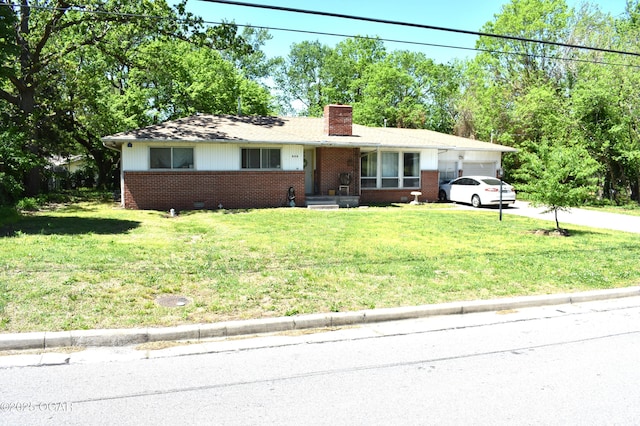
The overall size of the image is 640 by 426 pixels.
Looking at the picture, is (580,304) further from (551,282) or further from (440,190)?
(440,190)

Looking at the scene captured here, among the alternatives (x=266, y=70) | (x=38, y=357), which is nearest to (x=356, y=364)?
(x=38, y=357)

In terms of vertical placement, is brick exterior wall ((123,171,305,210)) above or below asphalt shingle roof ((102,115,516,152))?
below

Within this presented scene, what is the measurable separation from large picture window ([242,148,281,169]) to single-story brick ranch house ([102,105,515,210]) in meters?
0.04

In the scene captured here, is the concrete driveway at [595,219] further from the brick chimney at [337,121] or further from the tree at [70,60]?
the tree at [70,60]

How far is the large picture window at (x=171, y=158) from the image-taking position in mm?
20328

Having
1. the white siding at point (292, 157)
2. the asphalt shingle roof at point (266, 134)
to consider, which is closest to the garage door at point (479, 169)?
the asphalt shingle roof at point (266, 134)

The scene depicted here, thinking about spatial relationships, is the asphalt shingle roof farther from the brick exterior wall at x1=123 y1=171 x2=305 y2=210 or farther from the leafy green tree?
the leafy green tree

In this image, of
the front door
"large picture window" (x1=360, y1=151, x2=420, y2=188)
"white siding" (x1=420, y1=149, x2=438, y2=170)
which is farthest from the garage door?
the front door

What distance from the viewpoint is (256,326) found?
6.33 metres

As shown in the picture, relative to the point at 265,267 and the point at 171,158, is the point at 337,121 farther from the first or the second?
the point at 265,267

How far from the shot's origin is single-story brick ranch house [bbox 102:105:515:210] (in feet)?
66.2

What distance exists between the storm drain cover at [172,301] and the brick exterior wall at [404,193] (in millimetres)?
17945

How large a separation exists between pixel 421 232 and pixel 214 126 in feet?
40.9

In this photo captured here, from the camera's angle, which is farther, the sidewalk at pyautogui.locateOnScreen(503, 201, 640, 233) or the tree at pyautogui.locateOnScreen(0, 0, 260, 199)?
the tree at pyautogui.locateOnScreen(0, 0, 260, 199)
